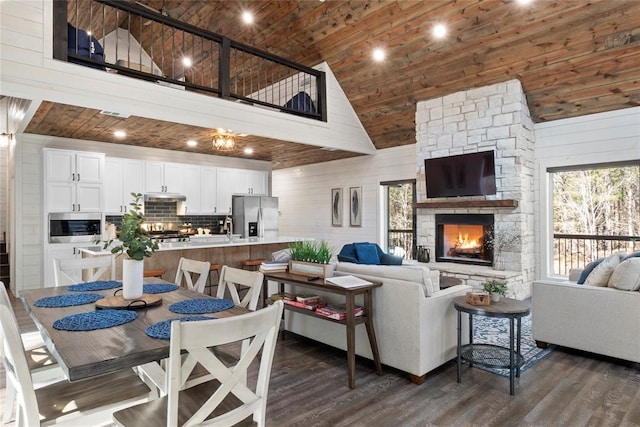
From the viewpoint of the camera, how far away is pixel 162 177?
7.20 meters

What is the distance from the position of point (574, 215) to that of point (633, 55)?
2.29m

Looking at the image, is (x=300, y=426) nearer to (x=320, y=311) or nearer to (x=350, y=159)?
(x=320, y=311)

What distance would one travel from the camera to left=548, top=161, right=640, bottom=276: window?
530 centimetres

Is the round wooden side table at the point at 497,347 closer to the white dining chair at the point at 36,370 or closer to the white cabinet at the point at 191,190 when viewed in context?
the white dining chair at the point at 36,370

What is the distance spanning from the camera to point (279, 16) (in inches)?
247

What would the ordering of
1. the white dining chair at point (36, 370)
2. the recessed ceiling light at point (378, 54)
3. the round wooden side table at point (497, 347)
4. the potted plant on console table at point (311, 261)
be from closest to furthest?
the white dining chair at point (36, 370)
the round wooden side table at point (497, 347)
the potted plant on console table at point (311, 261)
the recessed ceiling light at point (378, 54)

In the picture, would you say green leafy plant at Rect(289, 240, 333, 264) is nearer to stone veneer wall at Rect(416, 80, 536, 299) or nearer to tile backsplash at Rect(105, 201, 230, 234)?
stone veneer wall at Rect(416, 80, 536, 299)

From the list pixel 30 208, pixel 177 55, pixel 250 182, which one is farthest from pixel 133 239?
pixel 177 55

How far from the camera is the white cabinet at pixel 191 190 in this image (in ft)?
24.7

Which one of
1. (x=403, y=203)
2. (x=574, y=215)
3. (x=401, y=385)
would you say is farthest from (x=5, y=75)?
(x=574, y=215)

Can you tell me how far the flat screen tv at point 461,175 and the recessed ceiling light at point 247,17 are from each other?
3.85 metres

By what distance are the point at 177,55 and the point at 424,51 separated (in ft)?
18.1

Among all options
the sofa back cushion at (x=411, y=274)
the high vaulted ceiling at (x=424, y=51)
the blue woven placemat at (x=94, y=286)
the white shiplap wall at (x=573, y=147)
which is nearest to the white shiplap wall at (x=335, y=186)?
the high vaulted ceiling at (x=424, y=51)

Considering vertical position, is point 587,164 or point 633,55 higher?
point 633,55
